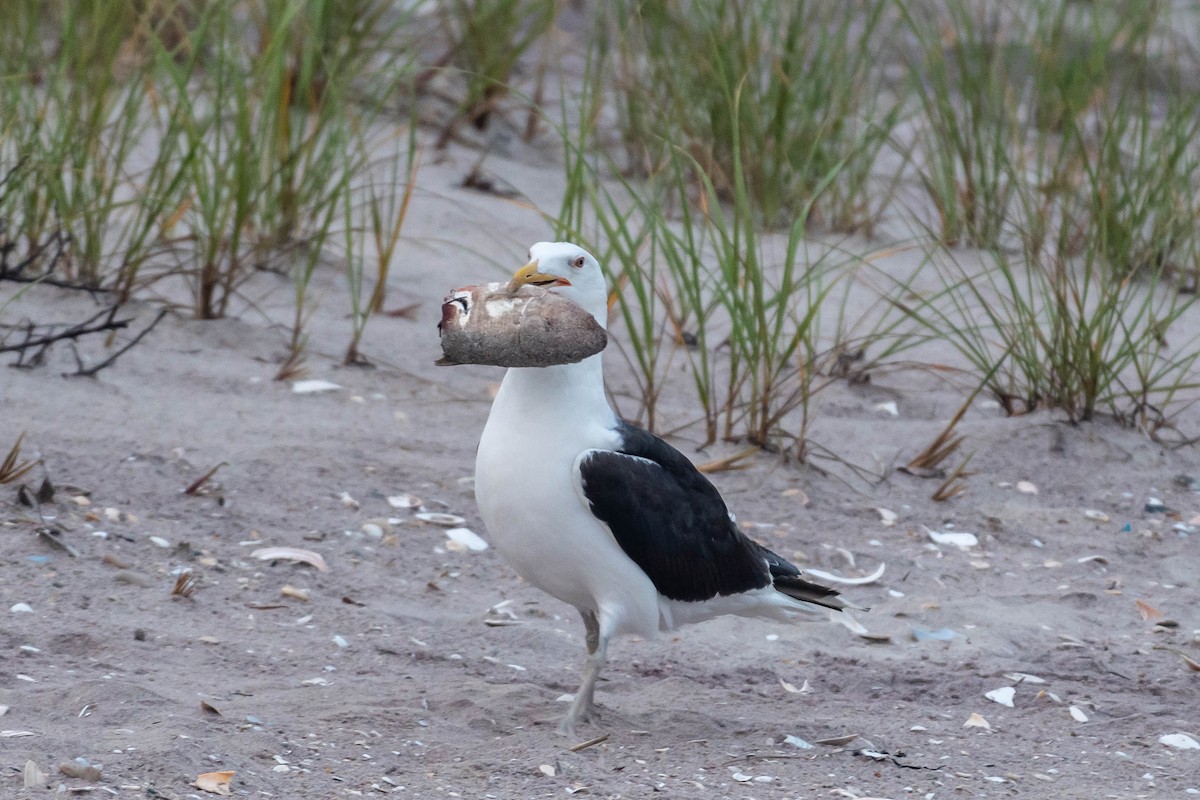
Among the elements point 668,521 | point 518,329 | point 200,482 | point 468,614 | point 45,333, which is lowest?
point 468,614

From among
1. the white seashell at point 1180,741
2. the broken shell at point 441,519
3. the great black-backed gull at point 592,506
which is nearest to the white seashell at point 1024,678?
the white seashell at point 1180,741

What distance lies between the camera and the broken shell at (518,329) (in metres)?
2.71

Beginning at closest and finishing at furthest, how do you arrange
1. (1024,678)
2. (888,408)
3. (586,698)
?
(586,698) → (1024,678) → (888,408)

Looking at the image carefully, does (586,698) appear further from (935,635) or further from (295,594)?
(935,635)

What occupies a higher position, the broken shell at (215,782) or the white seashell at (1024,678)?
the broken shell at (215,782)

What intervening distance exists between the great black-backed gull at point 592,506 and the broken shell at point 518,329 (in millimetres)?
79

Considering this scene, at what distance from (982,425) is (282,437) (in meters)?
2.22

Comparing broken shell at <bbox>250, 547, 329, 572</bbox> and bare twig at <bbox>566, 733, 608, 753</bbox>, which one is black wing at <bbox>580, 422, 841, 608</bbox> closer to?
bare twig at <bbox>566, 733, 608, 753</bbox>

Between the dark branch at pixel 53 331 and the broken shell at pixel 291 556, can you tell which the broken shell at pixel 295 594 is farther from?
the dark branch at pixel 53 331

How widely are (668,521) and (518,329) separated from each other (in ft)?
1.66

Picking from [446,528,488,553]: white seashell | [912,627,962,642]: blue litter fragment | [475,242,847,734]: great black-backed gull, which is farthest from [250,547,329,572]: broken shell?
[912,627,962,642]: blue litter fragment

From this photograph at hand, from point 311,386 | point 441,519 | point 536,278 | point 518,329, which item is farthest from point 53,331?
point 518,329

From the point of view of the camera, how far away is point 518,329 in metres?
2.72

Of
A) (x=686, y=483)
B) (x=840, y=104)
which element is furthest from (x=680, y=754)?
(x=840, y=104)
